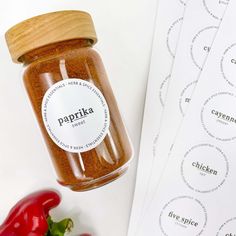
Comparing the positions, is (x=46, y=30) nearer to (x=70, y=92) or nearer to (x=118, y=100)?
(x=70, y=92)

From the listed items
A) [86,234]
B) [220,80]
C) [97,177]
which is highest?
[220,80]

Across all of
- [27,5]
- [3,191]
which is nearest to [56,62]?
[27,5]

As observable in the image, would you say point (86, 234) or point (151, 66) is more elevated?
point (151, 66)

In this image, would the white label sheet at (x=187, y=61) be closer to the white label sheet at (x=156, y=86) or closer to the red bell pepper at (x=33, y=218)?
the white label sheet at (x=156, y=86)

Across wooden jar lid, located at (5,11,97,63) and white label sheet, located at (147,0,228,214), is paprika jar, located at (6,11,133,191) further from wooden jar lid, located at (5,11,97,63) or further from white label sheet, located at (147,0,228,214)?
white label sheet, located at (147,0,228,214)

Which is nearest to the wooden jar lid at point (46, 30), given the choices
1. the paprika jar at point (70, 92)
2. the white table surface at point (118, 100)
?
the paprika jar at point (70, 92)

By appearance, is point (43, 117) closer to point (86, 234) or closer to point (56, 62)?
point (56, 62)

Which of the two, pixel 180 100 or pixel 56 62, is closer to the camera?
pixel 56 62
